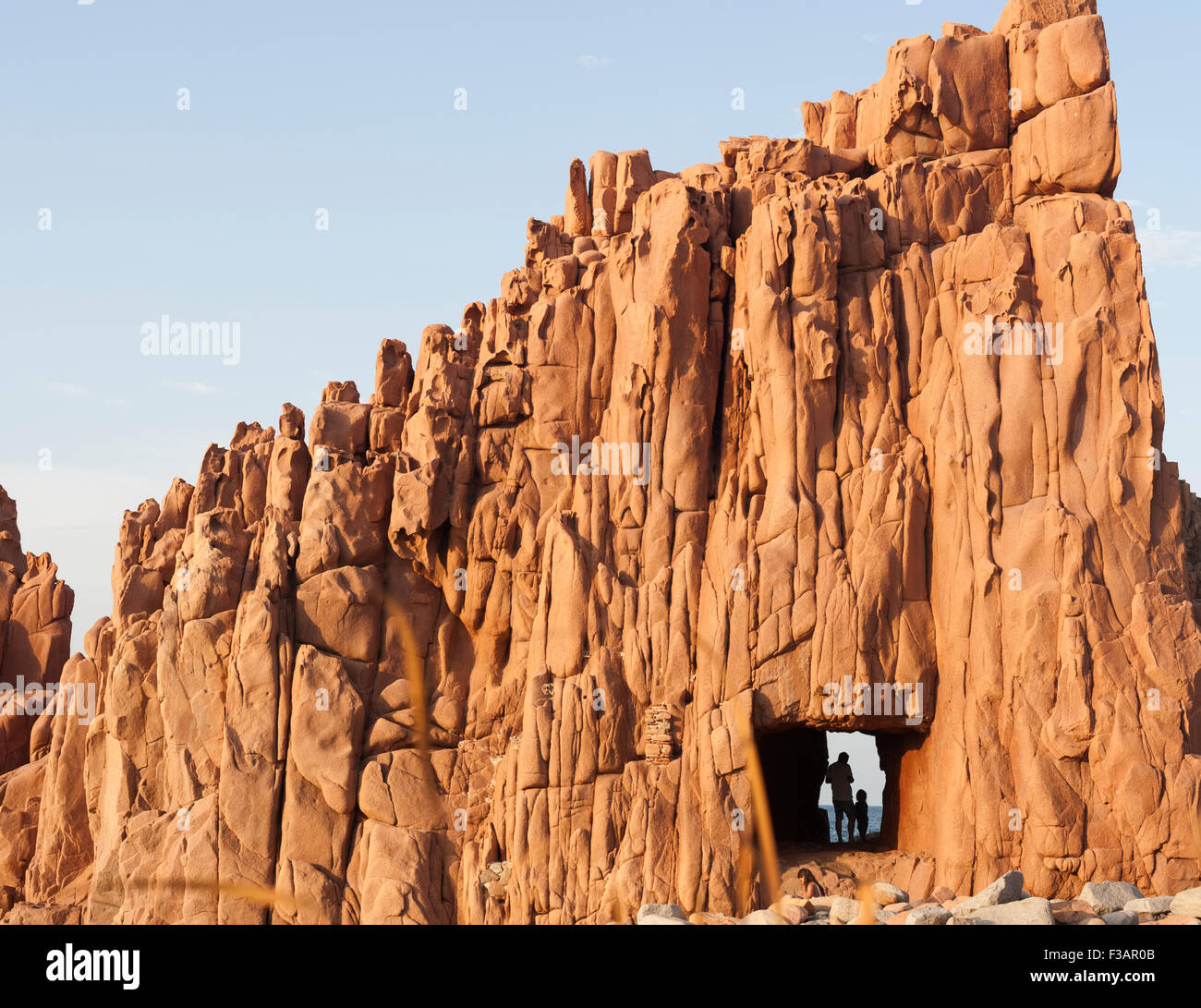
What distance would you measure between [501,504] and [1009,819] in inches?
486

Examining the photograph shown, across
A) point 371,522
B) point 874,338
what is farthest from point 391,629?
point 874,338

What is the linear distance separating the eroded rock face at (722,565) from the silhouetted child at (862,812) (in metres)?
1.57

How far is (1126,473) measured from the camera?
26.2 metres

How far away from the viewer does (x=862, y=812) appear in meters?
29.9

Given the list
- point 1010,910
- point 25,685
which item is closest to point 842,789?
point 1010,910

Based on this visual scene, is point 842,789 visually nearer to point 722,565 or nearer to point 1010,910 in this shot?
point 722,565

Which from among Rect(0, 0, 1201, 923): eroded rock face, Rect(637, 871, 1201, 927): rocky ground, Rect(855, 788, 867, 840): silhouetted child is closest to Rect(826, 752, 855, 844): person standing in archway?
Rect(855, 788, 867, 840): silhouetted child

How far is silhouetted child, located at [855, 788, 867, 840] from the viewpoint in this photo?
98.1ft

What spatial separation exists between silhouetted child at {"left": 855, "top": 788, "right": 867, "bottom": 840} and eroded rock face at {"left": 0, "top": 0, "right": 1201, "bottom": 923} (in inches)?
61.7

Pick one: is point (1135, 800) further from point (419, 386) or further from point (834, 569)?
point (419, 386)

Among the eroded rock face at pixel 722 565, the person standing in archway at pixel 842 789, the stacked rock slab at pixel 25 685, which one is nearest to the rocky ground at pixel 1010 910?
the eroded rock face at pixel 722 565

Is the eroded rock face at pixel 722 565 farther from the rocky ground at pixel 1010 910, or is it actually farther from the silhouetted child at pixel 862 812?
the rocky ground at pixel 1010 910

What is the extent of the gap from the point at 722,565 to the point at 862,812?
690 centimetres

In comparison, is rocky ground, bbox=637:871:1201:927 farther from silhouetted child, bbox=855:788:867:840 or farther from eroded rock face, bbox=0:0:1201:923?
silhouetted child, bbox=855:788:867:840
